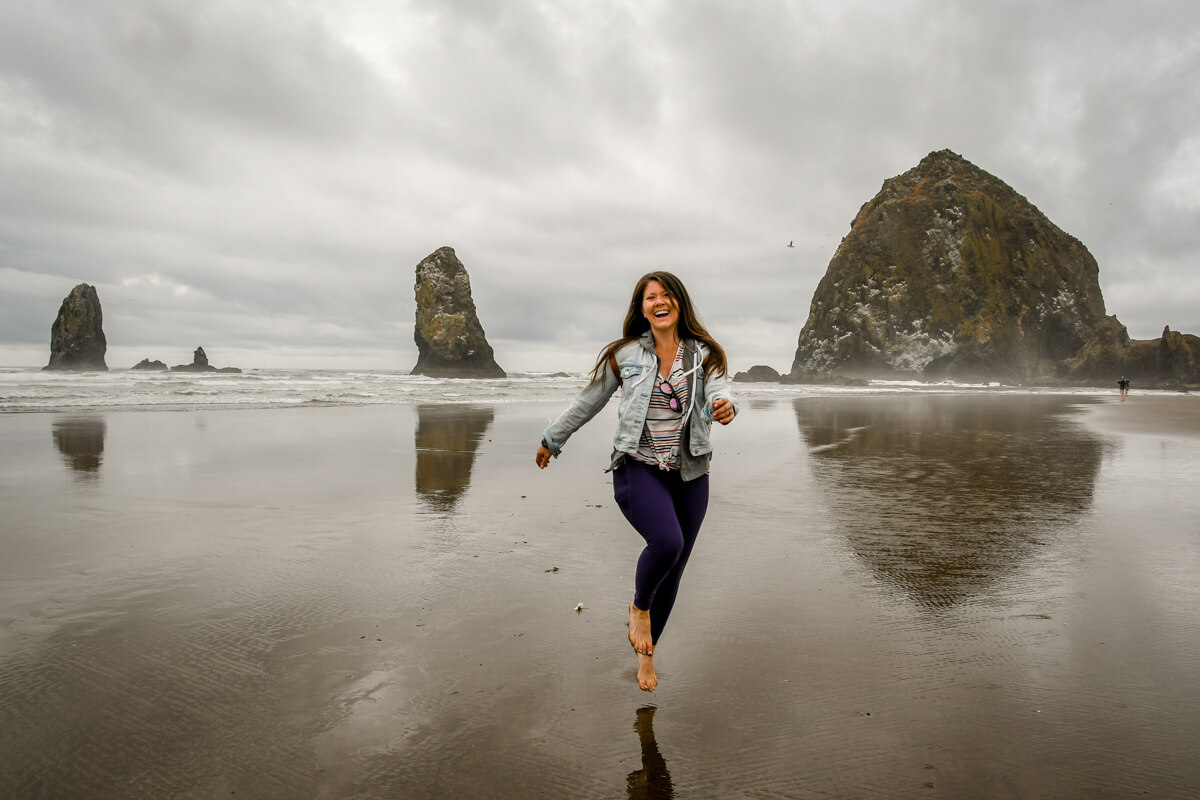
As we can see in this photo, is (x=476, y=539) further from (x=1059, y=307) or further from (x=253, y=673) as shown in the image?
(x=1059, y=307)

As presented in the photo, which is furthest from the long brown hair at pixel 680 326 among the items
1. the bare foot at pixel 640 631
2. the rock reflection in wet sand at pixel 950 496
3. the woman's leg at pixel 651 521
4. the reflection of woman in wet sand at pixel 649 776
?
the rock reflection in wet sand at pixel 950 496

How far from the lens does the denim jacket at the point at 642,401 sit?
123 inches

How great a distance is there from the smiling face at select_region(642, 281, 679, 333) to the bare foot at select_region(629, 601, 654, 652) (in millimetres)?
1318

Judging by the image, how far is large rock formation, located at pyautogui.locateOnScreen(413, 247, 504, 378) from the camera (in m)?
65.1

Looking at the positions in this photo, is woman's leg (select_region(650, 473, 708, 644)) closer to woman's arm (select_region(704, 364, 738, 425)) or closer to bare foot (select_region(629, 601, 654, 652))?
bare foot (select_region(629, 601, 654, 652))

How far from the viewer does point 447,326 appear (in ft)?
214

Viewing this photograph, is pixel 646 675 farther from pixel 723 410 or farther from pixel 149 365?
pixel 149 365

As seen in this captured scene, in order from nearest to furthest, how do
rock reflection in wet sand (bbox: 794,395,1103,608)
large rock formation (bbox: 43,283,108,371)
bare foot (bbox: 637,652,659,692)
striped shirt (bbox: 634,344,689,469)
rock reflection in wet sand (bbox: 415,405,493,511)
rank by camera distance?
bare foot (bbox: 637,652,659,692)
striped shirt (bbox: 634,344,689,469)
rock reflection in wet sand (bbox: 794,395,1103,608)
rock reflection in wet sand (bbox: 415,405,493,511)
large rock formation (bbox: 43,283,108,371)

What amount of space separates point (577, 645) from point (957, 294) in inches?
3319

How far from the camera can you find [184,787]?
221 cm

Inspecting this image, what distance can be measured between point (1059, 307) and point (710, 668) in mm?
91795

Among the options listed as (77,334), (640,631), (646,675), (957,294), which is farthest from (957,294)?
(77,334)

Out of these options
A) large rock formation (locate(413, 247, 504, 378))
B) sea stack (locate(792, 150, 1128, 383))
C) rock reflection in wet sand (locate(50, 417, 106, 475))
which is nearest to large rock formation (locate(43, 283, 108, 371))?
large rock formation (locate(413, 247, 504, 378))

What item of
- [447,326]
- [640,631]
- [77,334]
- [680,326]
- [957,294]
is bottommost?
[640,631]
